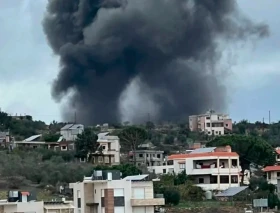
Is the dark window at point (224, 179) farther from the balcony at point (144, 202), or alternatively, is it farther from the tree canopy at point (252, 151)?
the balcony at point (144, 202)

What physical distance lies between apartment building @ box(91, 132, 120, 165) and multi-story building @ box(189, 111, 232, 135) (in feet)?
72.2

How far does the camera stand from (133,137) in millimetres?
69625

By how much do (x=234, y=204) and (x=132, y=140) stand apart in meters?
22.7

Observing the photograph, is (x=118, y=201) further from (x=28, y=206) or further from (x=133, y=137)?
(x=133, y=137)

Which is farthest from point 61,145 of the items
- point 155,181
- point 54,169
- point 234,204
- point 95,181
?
point 95,181

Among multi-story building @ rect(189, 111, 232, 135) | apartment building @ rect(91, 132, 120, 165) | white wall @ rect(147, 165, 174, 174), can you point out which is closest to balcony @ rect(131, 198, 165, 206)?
white wall @ rect(147, 165, 174, 174)

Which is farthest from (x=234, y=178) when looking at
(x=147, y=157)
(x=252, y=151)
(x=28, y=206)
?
(x=28, y=206)

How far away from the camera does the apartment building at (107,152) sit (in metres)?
64.1

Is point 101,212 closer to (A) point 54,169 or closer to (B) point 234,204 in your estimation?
(B) point 234,204

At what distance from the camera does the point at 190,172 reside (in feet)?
182

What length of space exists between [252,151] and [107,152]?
1144 centimetres

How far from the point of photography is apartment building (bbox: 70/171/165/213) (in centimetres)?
3200

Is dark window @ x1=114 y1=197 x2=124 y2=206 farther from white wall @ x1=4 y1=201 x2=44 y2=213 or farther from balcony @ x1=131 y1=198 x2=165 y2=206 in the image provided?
white wall @ x1=4 y1=201 x2=44 y2=213

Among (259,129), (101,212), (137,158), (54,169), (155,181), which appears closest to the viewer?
(101,212)
